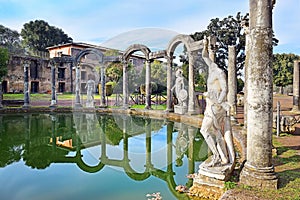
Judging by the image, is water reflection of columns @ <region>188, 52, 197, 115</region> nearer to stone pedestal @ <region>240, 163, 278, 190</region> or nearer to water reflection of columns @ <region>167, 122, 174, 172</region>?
water reflection of columns @ <region>167, 122, 174, 172</region>

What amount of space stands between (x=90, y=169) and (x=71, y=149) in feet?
8.28

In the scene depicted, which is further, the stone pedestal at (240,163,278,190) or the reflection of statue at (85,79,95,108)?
the reflection of statue at (85,79,95,108)

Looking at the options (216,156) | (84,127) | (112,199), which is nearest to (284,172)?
(216,156)

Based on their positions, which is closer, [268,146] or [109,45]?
[268,146]

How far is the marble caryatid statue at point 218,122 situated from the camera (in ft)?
16.2

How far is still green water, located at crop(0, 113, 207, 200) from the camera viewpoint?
5.38 m

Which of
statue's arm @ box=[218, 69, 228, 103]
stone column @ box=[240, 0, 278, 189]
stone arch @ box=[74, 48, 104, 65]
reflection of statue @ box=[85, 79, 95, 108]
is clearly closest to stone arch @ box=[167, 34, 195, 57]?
stone arch @ box=[74, 48, 104, 65]

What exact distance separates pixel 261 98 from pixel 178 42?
11.7 m

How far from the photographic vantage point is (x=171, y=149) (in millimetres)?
8672

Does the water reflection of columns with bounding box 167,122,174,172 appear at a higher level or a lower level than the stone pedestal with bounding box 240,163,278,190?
lower

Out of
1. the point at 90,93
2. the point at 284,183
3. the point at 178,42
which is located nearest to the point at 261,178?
the point at 284,183

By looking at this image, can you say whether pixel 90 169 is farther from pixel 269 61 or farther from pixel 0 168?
pixel 269 61

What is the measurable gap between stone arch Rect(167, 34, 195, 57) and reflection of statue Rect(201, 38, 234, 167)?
32.9ft

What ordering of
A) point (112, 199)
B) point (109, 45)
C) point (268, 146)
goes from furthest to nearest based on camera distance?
1. point (109, 45)
2. point (112, 199)
3. point (268, 146)
